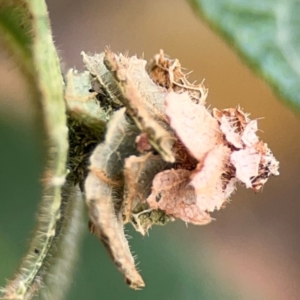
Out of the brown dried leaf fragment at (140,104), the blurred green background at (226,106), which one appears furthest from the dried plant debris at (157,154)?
the blurred green background at (226,106)

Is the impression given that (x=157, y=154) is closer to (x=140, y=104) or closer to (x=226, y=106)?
(x=140, y=104)

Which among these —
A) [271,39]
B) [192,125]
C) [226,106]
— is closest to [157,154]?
[192,125]

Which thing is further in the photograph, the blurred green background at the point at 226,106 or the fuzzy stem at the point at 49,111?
the blurred green background at the point at 226,106

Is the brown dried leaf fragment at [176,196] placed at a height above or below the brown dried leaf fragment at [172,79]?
below

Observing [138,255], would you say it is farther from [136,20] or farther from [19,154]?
[136,20]

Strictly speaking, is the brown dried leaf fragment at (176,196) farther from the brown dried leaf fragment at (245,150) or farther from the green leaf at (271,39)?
the green leaf at (271,39)

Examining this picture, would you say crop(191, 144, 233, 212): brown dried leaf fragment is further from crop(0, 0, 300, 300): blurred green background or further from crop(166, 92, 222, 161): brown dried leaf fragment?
crop(0, 0, 300, 300): blurred green background
